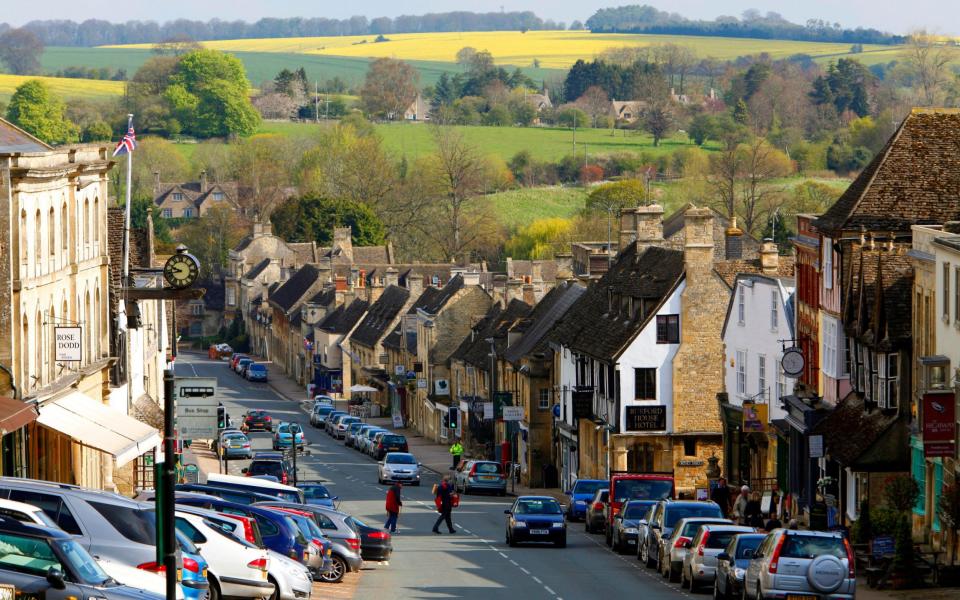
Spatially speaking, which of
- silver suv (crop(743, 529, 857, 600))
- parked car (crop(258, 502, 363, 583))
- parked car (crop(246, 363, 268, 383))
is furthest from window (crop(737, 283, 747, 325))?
parked car (crop(246, 363, 268, 383))

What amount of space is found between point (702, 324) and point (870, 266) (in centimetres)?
2135

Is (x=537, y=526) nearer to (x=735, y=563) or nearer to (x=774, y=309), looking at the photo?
(x=735, y=563)

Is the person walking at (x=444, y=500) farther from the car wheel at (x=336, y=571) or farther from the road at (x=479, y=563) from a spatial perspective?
the car wheel at (x=336, y=571)

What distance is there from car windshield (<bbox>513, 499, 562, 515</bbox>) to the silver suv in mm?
18268

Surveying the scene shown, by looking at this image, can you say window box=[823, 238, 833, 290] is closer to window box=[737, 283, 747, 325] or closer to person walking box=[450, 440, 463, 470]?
window box=[737, 283, 747, 325]

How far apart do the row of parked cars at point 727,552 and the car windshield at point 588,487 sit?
22.6ft

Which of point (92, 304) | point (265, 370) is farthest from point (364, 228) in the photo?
point (92, 304)

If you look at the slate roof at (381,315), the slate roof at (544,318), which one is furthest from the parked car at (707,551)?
the slate roof at (381,315)

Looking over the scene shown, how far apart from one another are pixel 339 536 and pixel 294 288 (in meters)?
110

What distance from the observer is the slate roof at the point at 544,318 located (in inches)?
3344

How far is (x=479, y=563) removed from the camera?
155 ft

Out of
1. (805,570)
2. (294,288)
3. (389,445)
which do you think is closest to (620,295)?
(389,445)

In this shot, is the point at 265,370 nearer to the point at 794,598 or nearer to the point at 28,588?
the point at 794,598

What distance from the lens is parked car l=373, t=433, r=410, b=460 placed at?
92188 mm
